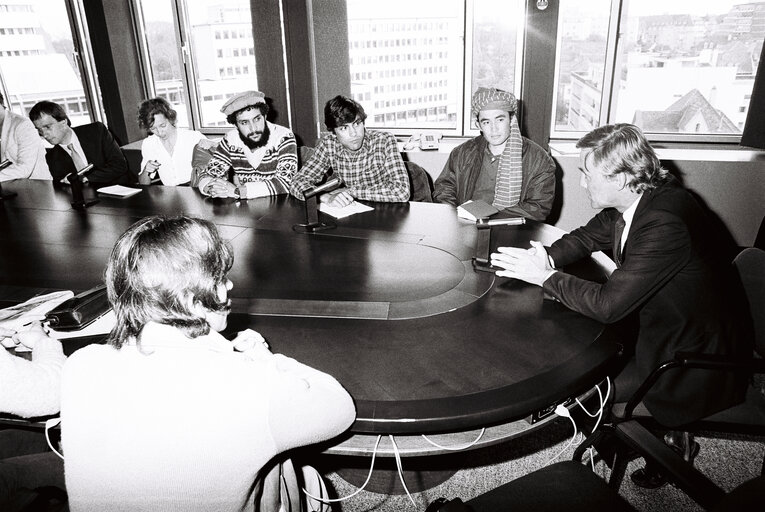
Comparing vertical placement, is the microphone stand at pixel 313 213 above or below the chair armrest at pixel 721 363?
above

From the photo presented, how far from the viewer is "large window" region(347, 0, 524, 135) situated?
410 centimetres

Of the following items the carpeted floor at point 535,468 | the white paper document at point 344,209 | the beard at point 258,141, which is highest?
the beard at point 258,141

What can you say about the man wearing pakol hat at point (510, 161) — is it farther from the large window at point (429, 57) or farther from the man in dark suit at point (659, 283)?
the large window at point (429, 57)

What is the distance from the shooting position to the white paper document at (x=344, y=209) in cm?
256

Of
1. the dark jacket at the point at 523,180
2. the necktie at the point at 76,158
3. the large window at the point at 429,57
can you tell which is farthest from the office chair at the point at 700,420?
the necktie at the point at 76,158

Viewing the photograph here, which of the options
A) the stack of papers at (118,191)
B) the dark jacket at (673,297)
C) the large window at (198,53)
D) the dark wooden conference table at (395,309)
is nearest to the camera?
the dark wooden conference table at (395,309)

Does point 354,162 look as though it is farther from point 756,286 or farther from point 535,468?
point 756,286

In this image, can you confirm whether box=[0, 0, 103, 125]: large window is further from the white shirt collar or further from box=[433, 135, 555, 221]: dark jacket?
the white shirt collar

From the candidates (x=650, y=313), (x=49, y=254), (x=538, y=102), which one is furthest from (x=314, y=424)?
(x=538, y=102)

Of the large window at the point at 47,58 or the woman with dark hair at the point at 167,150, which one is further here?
the large window at the point at 47,58

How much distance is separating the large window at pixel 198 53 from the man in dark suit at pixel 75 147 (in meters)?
1.20

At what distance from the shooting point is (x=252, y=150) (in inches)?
130

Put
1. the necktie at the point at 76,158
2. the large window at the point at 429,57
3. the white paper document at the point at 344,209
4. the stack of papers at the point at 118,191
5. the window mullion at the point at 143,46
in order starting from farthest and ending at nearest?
1. the window mullion at the point at 143,46
2. the large window at the point at 429,57
3. the necktie at the point at 76,158
4. the stack of papers at the point at 118,191
5. the white paper document at the point at 344,209

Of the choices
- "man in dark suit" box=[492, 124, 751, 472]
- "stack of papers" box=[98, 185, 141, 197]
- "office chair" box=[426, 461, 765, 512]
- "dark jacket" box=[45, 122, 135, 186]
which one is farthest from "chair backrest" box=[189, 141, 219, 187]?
"office chair" box=[426, 461, 765, 512]
